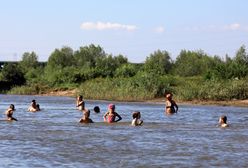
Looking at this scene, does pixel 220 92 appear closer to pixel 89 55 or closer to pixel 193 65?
pixel 193 65

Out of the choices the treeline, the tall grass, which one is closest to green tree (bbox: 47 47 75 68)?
the treeline

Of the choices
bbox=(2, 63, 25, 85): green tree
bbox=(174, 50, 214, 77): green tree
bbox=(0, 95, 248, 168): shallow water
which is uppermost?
bbox=(174, 50, 214, 77): green tree

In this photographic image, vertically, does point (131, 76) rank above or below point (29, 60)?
below

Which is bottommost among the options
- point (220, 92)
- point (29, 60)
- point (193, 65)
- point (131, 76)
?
point (220, 92)

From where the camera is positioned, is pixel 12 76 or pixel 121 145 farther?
pixel 12 76

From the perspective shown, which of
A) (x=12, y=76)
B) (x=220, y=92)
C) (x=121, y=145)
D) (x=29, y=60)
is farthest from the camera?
(x=29, y=60)

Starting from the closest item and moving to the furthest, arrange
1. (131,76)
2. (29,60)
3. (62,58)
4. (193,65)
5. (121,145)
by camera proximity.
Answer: (121,145) → (131,76) → (193,65) → (62,58) → (29,60)

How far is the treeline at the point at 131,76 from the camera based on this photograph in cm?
6134

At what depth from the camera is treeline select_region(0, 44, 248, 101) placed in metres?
61.3

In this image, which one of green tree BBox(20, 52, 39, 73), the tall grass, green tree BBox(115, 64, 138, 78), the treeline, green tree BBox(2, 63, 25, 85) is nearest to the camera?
the tall grass

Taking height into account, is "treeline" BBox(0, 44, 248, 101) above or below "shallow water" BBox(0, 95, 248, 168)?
above

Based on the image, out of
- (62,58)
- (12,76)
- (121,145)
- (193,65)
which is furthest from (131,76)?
(121,145)

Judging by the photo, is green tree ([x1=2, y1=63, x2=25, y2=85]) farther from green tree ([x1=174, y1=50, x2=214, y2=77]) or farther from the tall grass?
the tall grass

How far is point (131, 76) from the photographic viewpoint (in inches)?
3819
